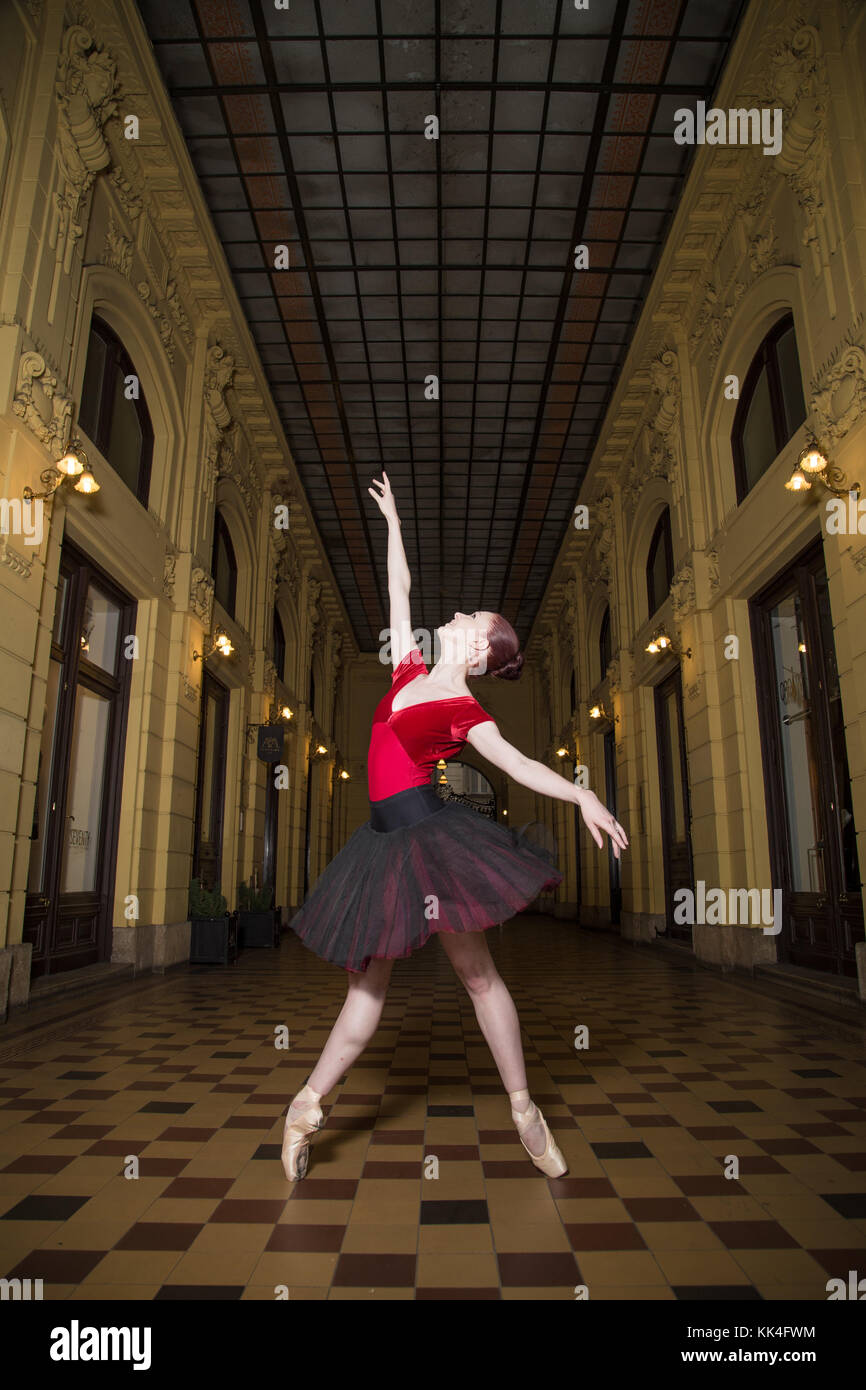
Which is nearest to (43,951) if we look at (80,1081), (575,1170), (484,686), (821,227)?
(80,1081)

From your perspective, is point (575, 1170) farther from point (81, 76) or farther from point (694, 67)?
point (694, 67)

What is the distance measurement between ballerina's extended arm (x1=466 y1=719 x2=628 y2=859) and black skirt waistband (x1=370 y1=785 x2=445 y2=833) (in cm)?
24

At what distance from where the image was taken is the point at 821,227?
6129 millimetres

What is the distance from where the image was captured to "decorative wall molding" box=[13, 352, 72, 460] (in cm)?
520

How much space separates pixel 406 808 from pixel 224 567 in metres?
9.84

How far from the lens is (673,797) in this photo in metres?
11.0

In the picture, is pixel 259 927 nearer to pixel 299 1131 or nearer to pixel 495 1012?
pixel 299 1131

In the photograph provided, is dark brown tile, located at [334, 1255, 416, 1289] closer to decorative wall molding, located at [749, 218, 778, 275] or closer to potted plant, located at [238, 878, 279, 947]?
decorative wall molding, located at [749, 218, 778, 275]

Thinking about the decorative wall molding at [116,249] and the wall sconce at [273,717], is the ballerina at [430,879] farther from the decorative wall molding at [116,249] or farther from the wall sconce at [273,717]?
the wall sconce at [273,717]

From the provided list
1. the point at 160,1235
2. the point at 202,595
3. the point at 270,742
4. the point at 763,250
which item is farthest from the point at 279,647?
the point at 160,1235

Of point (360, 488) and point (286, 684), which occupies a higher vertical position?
point (360, 488)

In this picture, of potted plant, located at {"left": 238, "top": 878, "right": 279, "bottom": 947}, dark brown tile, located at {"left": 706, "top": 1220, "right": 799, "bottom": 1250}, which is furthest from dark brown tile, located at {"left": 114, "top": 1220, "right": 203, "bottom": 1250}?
potted plant, located at {"left": 238, "top": 878, "right": 279, "bottom": 947}

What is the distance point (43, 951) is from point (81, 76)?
263 inches

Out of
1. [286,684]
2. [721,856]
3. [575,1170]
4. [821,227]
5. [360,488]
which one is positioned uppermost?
[360,488]
